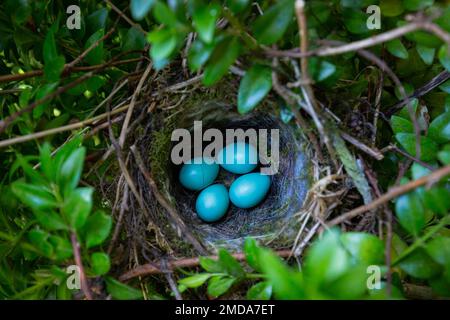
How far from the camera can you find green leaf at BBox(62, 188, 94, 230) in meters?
0.83

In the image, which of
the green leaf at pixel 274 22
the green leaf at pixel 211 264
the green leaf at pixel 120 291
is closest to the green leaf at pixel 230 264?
the green leaf at pixel 211 264

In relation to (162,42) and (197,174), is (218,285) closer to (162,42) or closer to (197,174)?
(162,42)

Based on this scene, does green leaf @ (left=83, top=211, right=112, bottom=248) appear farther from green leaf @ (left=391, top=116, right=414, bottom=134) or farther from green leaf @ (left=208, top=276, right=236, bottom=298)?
green leaf @ (left=391, top=116, right=414, bottom=134)

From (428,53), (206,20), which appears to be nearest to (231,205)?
(428,53)

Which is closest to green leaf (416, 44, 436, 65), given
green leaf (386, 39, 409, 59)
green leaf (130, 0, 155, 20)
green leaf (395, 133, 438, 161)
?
green leaf (386, 39, 409, 59)

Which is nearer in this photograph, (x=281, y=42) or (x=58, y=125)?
(x=281, y=42)

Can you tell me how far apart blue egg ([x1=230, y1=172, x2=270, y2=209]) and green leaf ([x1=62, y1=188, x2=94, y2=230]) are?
27.1 inches

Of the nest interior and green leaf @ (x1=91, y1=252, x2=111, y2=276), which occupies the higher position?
the nest interior

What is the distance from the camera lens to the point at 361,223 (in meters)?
1.05

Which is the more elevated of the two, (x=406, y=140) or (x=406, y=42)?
(x=406, y=42)

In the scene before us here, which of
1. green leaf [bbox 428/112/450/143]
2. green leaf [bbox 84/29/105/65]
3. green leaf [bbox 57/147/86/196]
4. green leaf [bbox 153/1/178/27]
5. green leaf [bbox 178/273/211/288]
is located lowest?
green leaf [bbox 178/273/211/288]

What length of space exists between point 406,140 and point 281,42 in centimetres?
33

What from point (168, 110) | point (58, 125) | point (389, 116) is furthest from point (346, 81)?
point (58, 125)
